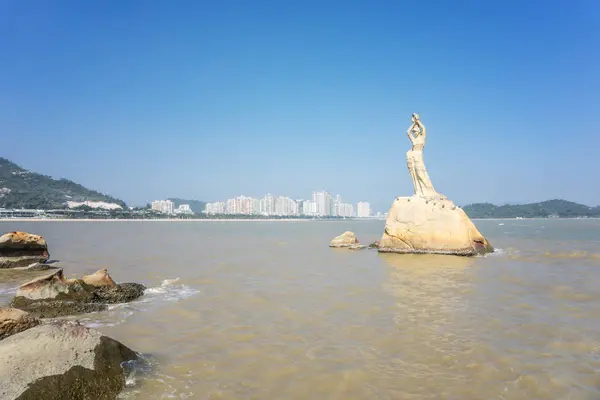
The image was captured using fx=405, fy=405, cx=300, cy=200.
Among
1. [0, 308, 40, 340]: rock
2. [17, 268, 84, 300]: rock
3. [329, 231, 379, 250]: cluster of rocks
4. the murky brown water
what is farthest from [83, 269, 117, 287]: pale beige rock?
[329, 231, 379, 250]: cluster of rocks

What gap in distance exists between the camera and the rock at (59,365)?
4.94 metres

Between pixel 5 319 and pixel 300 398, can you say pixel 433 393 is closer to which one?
pixel 300 398

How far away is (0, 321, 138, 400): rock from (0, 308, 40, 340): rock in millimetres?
1021

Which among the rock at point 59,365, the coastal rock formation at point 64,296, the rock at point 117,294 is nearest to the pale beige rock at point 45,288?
the coastal rock formation at point 64,296

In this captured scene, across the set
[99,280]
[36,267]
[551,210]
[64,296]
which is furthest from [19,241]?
[551,210]

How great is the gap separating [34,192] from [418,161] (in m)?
178

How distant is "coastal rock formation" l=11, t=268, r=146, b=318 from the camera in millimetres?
10695

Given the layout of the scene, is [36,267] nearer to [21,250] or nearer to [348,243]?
[21,250]

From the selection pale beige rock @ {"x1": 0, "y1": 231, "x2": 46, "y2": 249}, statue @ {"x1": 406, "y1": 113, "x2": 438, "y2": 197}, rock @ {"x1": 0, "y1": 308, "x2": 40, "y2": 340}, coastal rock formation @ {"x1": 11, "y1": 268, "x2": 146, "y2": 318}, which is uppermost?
statue @ {"x1": 406, "y1": 113, "x2": 438, "y2": 197}

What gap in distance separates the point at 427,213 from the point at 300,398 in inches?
870

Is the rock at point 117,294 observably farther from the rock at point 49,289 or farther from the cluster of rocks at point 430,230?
the cluster of rocks at point 430,230

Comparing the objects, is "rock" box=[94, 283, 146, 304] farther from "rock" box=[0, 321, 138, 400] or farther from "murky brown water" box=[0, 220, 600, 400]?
"rock" box=[0, 321, 138, 400]

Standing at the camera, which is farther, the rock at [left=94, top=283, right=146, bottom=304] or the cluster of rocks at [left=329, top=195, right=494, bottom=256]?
the cluster of rocks at [left=329, top=195, right=494, bottom=256]

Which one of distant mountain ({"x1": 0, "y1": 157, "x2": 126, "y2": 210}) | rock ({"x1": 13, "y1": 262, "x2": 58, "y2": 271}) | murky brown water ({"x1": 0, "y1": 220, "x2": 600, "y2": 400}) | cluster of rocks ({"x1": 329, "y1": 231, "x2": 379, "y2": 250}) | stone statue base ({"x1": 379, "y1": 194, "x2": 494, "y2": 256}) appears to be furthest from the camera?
distant mountain ({"x1": 0, "y1": 157, "x2": 126, "y2": 210})
